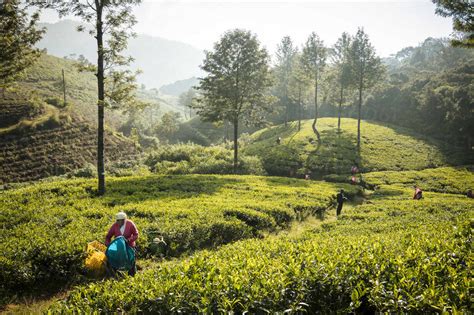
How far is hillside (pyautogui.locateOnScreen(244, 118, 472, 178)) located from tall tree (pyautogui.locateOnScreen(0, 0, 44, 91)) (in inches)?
1138

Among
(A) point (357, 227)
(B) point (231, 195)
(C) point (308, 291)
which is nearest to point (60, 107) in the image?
(B) point (231, 195)

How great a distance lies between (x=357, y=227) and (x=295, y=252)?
8027 millimetres

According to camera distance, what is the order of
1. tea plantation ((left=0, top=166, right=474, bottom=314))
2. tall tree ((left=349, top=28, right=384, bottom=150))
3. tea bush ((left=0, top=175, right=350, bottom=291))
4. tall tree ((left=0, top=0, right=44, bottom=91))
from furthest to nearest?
tall tree ((left=349, top=28, right=384, bottom=150)), tall tree ((left=0, top=0, right=44, bottom=91)), tea bush ((left=0, top=175, right=350, bottom=291)), tea plantation ((left=0, top=166, right=474, bottom=314))

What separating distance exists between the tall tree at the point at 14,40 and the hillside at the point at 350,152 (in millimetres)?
28898

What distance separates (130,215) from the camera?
47.1 feet

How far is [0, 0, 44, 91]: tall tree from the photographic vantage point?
22422 millimetres

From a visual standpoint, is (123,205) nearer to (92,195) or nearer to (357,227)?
(92,195)

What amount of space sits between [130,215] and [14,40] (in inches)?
783

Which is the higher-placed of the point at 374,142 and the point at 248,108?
the point at 248,108

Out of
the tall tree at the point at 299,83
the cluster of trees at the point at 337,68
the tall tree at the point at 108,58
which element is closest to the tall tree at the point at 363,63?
the cluster of trees at the point at 337,68

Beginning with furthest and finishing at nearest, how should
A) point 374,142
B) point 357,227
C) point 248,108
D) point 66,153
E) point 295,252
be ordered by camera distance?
point 374,142
point 66,153
point 248,108
point 357,227
point 295,252

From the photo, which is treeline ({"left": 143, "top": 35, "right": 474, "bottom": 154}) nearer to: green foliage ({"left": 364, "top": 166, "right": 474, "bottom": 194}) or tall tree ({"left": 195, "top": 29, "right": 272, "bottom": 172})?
tall tree ({"left": 195, "top": 29, "right": 272, "bottom": 172})

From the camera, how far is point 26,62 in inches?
940

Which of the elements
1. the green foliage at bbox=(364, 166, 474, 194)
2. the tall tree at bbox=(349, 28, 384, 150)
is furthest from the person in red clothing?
the tall tree at bbox=(349, 28, 384, 150)
